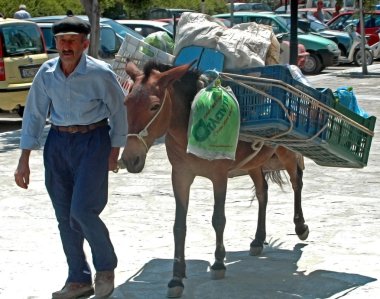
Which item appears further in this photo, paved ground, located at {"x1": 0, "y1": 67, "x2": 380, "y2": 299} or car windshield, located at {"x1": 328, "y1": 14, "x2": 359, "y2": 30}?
car windshield, located at {"x1": 328, "y1": 14, "x2": 359, "y2": 30}

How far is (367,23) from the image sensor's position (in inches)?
1248

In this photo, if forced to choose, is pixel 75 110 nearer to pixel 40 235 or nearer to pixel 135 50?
pixel 135 50

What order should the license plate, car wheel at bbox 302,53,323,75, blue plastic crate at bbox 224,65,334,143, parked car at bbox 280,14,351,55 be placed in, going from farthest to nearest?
parked car at bbox 280,14,351,55, car wheel at bbox 302,53,323,75, the license plate, blue plastic crate at bbox 224,65,334,143

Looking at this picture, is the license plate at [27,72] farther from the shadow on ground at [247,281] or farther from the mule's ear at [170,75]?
the mule's ear at [170,75]

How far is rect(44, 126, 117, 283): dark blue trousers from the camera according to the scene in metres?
5.98

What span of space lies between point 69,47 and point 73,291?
5.20 ft

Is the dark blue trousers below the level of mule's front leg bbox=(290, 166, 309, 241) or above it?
above

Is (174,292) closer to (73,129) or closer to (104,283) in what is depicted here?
(104,283)

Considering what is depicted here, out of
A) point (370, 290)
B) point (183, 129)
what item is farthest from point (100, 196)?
point (370, 290)

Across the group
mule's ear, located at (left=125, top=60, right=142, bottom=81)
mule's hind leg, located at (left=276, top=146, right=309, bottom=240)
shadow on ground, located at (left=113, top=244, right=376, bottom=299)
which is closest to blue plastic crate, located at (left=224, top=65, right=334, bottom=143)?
mule's ear, located at (left=125, top=60, right=142, bottom=81)

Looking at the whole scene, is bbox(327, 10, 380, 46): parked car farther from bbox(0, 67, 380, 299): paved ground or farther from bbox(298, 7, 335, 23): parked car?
bbox(0, 67, 380, 299): paved ground

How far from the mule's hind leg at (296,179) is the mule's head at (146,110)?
1.61 meters

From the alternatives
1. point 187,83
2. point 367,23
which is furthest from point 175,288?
point 367,23

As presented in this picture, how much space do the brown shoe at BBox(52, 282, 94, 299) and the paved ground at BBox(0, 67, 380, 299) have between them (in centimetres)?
23
